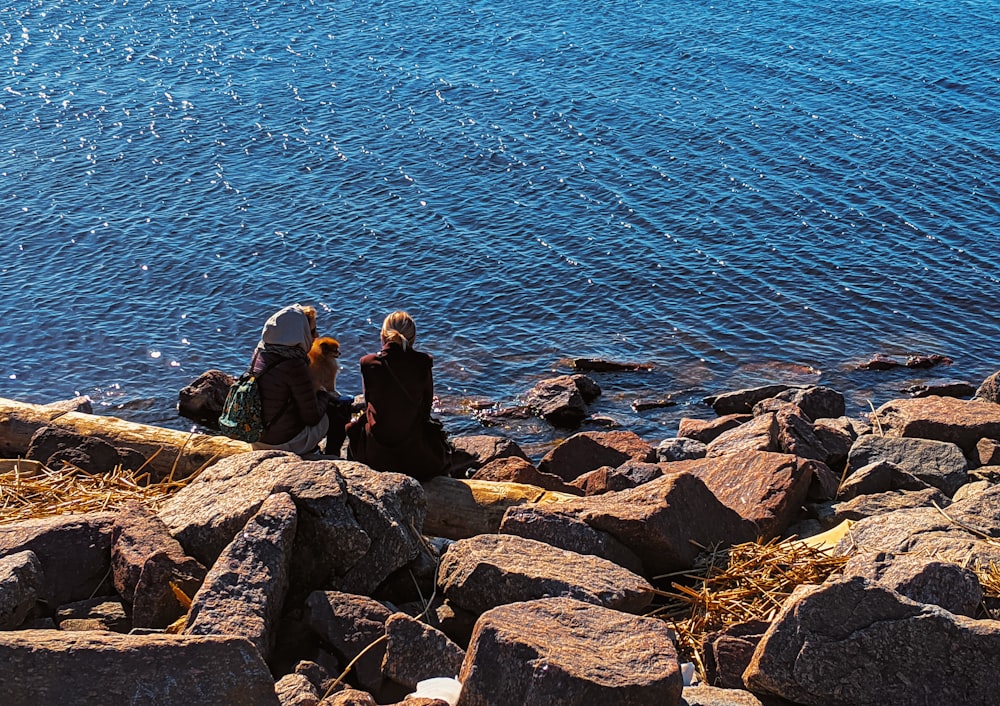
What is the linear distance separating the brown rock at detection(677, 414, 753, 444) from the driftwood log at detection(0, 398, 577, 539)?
8.06 metres

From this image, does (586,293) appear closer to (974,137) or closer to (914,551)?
(974,137)

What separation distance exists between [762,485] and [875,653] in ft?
17.5

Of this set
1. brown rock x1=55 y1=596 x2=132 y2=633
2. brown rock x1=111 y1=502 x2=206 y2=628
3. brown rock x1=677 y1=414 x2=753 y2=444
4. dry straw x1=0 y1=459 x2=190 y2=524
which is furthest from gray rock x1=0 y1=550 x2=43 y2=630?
brown rock x1=677 y1=414 x2=753 y2=444

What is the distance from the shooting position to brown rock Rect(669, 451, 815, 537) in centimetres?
1180

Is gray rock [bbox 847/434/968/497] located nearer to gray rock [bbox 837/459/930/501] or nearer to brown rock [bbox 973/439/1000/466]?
brown rock [bbox 973/439/1000/466]

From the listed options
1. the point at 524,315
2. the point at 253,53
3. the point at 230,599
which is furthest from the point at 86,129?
the point at 230,599

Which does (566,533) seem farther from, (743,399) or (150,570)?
(743,399)

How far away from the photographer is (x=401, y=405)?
12.3m

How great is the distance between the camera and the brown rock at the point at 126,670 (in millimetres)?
5887

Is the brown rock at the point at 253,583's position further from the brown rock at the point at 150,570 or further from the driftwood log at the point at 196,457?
the driftwood log at the point at 196,457

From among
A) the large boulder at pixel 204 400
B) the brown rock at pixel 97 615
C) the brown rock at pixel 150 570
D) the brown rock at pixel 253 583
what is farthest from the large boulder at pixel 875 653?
the large boulder at pixel 204 400

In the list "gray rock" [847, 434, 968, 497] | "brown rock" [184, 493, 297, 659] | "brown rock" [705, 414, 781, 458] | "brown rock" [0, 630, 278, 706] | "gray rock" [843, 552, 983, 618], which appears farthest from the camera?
"brown rock" [705, 414, 781, 458]

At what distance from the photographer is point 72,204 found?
3114cm

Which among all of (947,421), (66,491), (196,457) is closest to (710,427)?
(947,421)
